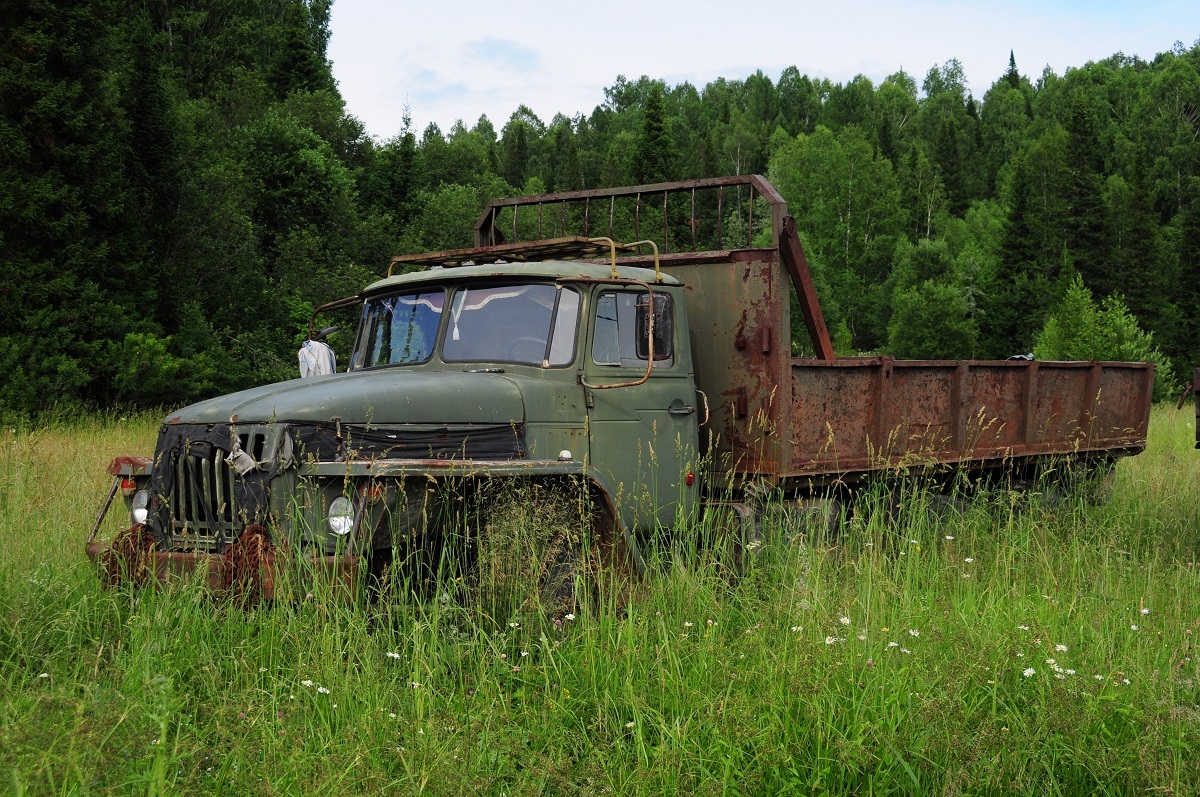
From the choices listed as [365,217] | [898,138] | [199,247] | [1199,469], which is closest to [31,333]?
[199,247]

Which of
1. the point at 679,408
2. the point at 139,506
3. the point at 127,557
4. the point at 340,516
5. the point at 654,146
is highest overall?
the point at 654,146

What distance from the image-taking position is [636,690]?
4.67 m

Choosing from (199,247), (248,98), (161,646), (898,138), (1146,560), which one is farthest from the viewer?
(898,138)

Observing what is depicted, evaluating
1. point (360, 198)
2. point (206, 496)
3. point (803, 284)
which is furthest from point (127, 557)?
point (360, 198)

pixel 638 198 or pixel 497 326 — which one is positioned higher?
pixel 638 198

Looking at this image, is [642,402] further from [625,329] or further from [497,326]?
[497,326]

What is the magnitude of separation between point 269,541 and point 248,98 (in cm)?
3796

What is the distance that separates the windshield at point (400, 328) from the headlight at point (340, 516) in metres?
1.73

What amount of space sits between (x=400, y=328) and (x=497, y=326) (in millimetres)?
704

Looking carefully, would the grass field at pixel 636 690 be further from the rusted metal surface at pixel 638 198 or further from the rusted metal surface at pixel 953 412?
the rusted metal surface at pixel 638 198

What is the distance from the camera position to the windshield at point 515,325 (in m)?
6.65

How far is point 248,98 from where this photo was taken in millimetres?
39656

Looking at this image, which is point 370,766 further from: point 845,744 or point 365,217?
point 365,217

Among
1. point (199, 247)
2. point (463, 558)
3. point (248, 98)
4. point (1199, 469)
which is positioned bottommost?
point (1199, 469)
